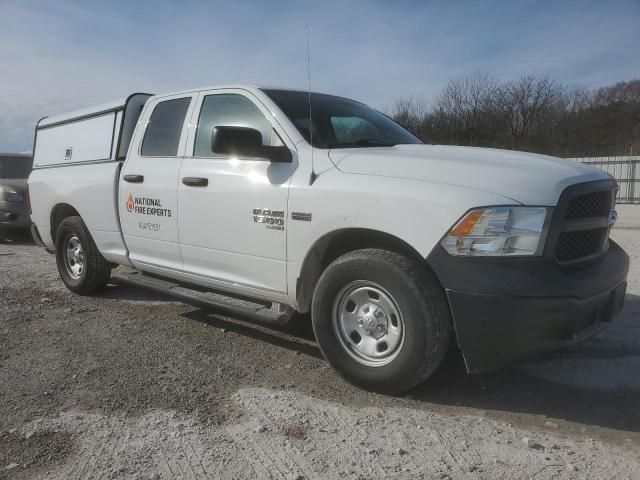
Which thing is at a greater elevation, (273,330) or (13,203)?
(13,203)

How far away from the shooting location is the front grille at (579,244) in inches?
118

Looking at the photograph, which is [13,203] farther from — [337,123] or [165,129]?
[337,123]

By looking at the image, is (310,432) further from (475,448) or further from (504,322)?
(504,322)

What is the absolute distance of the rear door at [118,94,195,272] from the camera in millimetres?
4492

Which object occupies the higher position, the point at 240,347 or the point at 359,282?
the point at 359,282

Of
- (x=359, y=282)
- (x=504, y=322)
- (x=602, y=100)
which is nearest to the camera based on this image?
(x=504, y=322)

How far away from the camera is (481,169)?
303 centimetres

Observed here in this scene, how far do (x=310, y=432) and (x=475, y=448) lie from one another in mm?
837

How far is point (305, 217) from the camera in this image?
3514 millimetres

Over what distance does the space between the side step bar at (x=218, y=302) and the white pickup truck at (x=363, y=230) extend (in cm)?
1

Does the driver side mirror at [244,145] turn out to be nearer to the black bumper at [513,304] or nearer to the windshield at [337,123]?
the windshield at [337,123]

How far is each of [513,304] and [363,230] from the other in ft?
3.21

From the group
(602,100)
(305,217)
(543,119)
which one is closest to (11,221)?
(305,217)

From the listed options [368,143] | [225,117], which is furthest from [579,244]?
[225,117]
